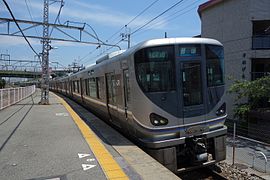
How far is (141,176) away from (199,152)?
205 centimetres

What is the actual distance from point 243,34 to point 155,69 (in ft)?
46.8

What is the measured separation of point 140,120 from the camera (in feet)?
19.5

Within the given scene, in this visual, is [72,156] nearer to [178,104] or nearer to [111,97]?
[178,104]

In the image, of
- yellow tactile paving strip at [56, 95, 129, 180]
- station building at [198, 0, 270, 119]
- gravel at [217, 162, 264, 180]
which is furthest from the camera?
station building at [198, 0, 270, 119]

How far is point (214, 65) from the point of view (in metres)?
6.44

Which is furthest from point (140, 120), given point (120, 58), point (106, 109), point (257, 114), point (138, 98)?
point (257, 114)

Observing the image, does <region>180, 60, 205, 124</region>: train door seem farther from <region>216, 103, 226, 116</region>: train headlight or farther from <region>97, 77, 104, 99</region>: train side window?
<region>97, 77, 104, 99</region>: train side window

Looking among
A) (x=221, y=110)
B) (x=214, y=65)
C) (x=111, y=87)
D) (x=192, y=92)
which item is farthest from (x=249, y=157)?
(x=111, y=87)

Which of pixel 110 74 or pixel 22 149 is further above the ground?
pixel 110 74

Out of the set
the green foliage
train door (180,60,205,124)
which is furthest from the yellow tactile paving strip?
the green foliage

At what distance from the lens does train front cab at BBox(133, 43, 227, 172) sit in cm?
580

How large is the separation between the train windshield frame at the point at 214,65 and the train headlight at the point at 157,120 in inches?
54.7

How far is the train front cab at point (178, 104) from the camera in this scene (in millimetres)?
5801

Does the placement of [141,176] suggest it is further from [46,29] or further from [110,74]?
[46,29]
